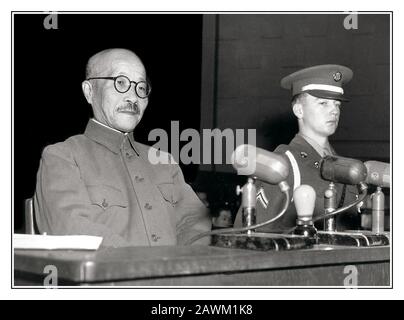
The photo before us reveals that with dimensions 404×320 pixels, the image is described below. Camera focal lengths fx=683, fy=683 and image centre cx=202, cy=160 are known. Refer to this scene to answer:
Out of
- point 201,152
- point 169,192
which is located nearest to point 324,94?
point 169,192

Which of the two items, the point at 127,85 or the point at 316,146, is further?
the point at 316,146

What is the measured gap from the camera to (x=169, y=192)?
8.45 ft

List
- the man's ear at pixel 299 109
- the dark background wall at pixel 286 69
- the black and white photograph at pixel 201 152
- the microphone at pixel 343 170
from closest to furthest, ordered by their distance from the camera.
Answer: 1. the black and white photograph at pixel 201 152
2. the microphone at pixel 343 170
3. the man's ear at pixel 299 109
4. the dark background wall at pixel 286 69

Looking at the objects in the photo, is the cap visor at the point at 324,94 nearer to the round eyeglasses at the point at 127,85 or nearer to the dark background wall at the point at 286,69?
the round eyeglasses at the point at 127,85

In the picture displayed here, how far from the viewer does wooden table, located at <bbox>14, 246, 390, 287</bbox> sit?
142 centimetres

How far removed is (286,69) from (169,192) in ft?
5.99

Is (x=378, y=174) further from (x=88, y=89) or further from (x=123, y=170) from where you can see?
(x=88, y=89)

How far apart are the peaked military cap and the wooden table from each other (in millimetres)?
921

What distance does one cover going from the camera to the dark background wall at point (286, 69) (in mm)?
3863

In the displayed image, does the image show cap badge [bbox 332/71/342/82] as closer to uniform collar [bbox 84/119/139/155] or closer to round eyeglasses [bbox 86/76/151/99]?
round eyeglasses [bbox 86/76/151/99]

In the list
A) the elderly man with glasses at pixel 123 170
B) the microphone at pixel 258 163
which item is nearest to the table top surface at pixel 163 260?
the microphone at pixel 258 163

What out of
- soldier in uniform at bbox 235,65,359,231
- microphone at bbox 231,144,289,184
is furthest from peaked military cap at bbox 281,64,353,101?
microphone at bbox 231,144,289,184

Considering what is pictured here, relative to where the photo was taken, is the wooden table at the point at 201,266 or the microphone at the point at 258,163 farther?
the microphone at the point at 258,163
